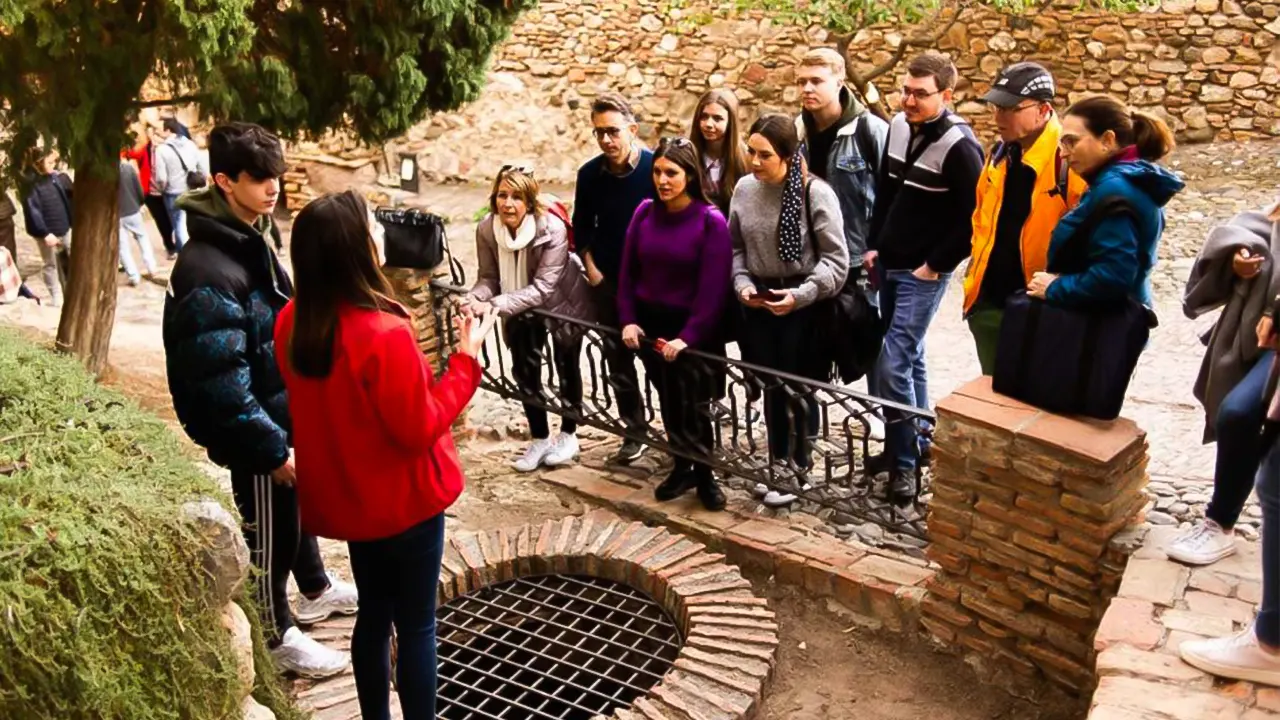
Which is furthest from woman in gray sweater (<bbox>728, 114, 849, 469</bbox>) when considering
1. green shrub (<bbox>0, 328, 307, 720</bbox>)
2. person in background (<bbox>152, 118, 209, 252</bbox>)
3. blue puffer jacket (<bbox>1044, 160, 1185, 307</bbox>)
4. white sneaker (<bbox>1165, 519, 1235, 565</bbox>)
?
person in background (<bbox>152, 118, 209, 252</bbox>)

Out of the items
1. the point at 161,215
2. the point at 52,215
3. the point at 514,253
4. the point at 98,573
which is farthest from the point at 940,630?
the point at 161,215

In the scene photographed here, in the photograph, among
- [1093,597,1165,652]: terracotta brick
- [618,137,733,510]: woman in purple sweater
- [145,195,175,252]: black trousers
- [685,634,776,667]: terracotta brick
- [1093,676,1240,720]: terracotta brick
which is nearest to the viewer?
[1093,676,1240,720]: terracotta brick

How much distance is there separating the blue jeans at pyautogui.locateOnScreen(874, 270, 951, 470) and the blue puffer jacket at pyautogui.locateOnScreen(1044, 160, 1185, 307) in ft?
3.40

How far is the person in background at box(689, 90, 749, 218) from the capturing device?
16.1 ft

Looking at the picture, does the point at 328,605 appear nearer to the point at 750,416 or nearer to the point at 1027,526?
the point at 750,416

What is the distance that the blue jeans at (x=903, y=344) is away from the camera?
15.4ft

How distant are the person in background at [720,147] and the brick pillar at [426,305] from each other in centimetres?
162

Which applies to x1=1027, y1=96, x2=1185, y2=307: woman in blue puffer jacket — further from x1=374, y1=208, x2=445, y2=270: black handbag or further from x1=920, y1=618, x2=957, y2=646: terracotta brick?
x1=374, y1=208, x2=445, y2=270: black handbag

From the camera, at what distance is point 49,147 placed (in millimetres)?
6188

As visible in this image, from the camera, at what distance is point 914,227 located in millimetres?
4691

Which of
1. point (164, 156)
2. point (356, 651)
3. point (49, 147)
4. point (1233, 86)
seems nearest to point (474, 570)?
point (356, 651)

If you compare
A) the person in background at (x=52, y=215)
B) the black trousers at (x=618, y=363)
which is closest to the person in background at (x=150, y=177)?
the person in background at (x=52, y=215)

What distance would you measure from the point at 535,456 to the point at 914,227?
2.19 metres

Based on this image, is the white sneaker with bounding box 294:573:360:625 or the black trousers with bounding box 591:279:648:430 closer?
the white sneaker with bounding box 294:573:360:625
